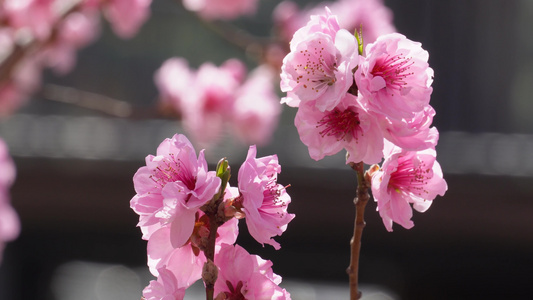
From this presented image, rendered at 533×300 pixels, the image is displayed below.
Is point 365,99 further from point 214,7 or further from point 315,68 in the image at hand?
point 214,7

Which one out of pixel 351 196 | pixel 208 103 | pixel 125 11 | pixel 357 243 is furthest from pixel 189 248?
pixel 351 196

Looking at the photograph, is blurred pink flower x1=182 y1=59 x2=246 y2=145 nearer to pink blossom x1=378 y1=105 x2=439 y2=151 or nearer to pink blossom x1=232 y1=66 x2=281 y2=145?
pink blossom x1=232 y1=66 x2=281 y2=145

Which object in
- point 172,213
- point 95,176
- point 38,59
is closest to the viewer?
point 172,213

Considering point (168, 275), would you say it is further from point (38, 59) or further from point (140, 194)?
point (38, 59)

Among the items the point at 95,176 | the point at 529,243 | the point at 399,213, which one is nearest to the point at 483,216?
the point at 529,243

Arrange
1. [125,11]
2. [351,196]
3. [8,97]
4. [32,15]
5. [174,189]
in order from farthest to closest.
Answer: [351,196], [8,97], [125,11], [32,15], [174,189]

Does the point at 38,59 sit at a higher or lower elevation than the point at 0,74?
higher

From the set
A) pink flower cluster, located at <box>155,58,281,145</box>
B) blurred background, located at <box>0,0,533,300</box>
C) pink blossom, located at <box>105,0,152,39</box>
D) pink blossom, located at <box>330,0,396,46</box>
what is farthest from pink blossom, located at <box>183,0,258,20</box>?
blurred background, located at <box>0,0,533,300</box>
